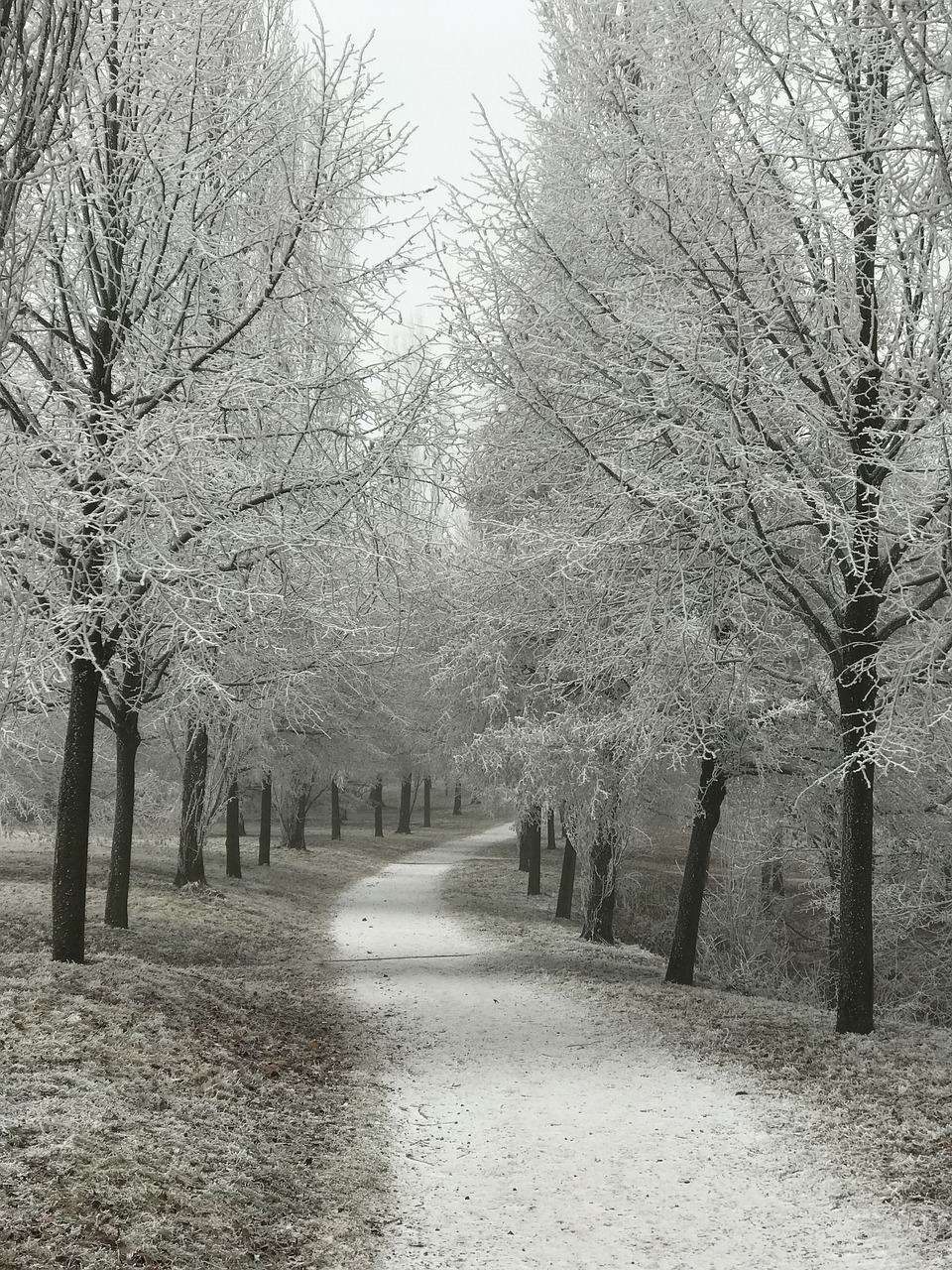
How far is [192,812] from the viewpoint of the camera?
648 inches

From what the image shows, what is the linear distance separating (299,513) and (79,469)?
173cm

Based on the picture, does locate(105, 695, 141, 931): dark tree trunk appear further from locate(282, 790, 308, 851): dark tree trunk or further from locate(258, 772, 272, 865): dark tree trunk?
locate(282, 790, 308, 851): dark tree trunk

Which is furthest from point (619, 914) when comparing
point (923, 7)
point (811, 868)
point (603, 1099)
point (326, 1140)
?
point (923, 7)

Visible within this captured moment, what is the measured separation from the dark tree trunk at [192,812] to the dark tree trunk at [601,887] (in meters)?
6.41

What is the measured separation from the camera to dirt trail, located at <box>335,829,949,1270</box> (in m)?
4.52

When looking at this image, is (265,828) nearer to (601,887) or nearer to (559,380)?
(601,887)

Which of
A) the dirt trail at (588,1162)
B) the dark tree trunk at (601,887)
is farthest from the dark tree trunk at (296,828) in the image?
the dirt trail at (588,1162)

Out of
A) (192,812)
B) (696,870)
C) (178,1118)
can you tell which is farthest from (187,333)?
(192,812)

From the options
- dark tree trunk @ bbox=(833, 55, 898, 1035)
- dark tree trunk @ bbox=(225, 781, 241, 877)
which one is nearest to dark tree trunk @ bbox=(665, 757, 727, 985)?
dark tree trunk @ bbox=(833, 55, 898, 1035)

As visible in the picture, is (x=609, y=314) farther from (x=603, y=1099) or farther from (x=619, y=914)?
(x=619, y=914)

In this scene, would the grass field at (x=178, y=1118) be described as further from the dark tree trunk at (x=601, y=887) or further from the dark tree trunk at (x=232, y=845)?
the dark tree trunk at (x=232, y=845)

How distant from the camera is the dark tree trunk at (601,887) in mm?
13242

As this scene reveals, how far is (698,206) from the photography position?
716cm

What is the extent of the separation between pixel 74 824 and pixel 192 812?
832cm
